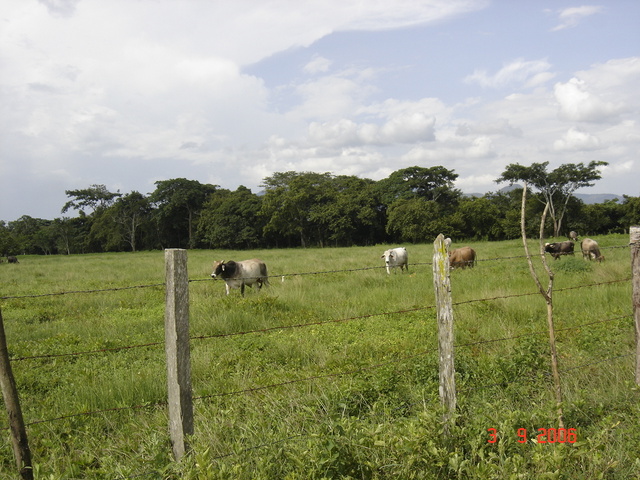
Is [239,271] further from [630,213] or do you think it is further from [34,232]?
[34,232]

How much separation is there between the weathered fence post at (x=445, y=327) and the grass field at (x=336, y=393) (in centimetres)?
18

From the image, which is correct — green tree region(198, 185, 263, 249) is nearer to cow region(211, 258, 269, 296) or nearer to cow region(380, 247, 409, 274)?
cow region(380, 247, 409, 274)

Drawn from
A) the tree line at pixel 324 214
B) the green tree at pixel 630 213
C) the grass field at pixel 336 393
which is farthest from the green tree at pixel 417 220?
the grass field at pixel 336 393

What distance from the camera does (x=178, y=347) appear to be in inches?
111

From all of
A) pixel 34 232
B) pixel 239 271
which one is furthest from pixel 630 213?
pixel 34 232

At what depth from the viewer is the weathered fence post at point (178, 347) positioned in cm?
282

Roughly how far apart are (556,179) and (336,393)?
41.6 metres

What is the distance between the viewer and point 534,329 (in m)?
6.14

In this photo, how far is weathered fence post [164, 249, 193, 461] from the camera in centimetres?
282

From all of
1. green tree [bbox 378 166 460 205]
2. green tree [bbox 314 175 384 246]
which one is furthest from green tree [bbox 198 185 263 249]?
green tree [bbox 378 166 460 205]

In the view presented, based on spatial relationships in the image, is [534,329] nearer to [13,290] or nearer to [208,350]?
[208,350]

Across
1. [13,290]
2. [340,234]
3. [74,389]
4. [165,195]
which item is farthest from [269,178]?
[74,389]

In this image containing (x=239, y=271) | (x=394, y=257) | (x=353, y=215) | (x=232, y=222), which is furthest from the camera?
(x=232, y=222)
